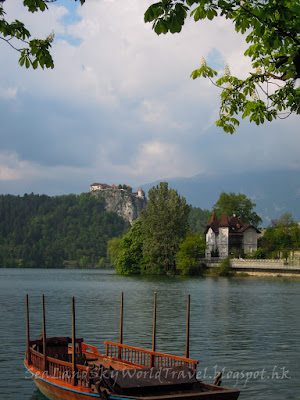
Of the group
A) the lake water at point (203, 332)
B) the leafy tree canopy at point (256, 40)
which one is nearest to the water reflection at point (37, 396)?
the lake water at point (203, 332)

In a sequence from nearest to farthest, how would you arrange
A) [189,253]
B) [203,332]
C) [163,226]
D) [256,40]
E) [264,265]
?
[256,40] → [203,332] → [163,226] → [189,253] → [264,265]

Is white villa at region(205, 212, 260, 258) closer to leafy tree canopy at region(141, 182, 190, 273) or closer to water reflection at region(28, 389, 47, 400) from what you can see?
leafy tree canopy at region(141, 182, 190, 273)

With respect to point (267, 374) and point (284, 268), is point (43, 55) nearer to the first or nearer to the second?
point (267, 374)

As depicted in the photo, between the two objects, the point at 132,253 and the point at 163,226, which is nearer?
the point at 163,226

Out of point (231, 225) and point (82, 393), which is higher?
point (231, 225)

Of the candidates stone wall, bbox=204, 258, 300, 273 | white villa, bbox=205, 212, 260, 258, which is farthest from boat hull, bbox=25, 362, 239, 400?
white villa, bbox=205, 212, 260, 258

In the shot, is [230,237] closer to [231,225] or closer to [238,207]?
[231,225]

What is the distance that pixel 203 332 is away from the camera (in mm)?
34688

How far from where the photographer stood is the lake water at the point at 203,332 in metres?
21.8

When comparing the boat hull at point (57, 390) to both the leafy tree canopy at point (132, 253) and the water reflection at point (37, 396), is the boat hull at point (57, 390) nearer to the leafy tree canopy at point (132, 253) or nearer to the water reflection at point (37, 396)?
the water reflection at point (37, 396)

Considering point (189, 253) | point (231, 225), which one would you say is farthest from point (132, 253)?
point (231, 225)

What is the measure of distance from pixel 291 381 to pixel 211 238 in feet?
380

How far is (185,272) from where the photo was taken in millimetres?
112688

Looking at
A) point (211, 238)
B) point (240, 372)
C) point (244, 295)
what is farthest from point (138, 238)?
point (240, 372)
